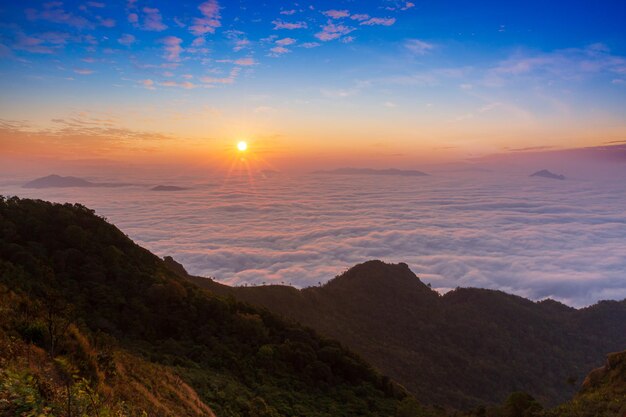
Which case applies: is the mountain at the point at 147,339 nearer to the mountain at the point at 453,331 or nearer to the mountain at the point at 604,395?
the mountain at the point at 604,395

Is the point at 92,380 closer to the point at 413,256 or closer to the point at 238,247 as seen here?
the point at 238,247

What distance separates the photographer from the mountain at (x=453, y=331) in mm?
57719

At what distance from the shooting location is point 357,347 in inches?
2349

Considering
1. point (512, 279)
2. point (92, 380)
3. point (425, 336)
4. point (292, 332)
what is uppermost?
point (92, 380)

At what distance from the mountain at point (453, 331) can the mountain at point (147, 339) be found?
27.5 meters

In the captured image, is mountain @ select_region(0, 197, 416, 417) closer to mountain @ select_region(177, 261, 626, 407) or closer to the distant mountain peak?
mountain @ select_region(177, 261, 626, 407)

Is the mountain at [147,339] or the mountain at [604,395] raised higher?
the mountain at [147,339]

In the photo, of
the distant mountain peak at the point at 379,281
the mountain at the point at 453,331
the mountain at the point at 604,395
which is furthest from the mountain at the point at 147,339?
the distant mountain peak at the point at 379,281

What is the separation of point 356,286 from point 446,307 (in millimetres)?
22655

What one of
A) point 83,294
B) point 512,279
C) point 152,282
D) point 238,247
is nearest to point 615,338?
point 512,279

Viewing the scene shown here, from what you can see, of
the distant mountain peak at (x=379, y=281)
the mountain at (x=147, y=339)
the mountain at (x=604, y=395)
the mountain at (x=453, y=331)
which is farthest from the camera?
the distant mountain peak at (x=379, y=281)

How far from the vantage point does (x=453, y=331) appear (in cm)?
7488

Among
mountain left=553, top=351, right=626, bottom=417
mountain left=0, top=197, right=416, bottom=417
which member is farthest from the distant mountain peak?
mountain left=553, top=351, right=626, bottom=417

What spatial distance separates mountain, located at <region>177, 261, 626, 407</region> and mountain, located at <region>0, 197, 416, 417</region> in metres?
27.5
